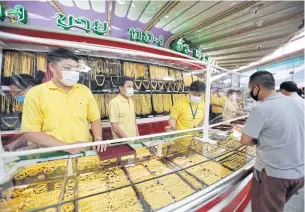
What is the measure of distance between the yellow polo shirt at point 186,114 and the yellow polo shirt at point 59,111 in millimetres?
1194

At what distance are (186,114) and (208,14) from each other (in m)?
2.87

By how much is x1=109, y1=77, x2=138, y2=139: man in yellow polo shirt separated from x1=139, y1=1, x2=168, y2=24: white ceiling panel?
205 cm

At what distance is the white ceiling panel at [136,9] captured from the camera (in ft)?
10.5

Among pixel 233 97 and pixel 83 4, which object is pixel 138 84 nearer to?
pixel 233 97

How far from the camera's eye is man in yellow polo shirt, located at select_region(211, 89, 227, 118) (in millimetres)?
2207

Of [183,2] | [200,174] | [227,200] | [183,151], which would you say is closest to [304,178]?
[227,200]

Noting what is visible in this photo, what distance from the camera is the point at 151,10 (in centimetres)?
351

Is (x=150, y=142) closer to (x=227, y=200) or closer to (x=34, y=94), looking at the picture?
(x=227, y=200)

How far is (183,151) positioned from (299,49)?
9687 mm

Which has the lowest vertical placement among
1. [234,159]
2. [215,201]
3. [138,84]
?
[215,201]

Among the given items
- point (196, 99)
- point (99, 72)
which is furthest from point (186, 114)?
point (99, 72)

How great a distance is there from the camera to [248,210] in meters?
1.87

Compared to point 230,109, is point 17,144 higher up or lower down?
lower down

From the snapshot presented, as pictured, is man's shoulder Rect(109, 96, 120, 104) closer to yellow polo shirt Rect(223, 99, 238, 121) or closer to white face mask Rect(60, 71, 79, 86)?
white face mask Rect(60, 71, 79, 86)
